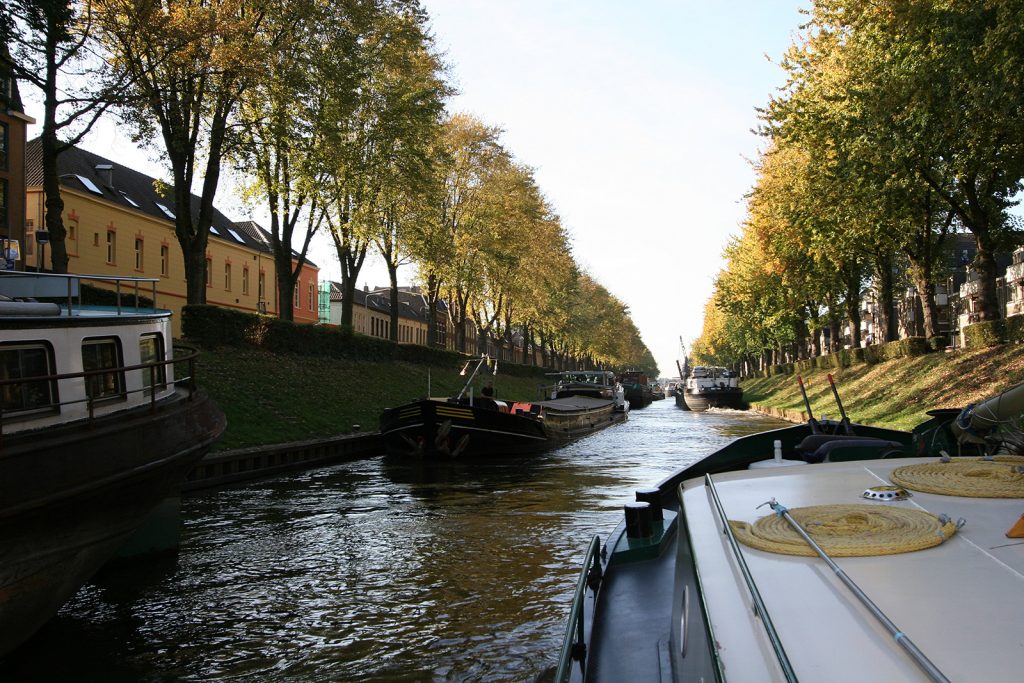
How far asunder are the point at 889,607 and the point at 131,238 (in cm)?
4996

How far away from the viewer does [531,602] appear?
8.49 m

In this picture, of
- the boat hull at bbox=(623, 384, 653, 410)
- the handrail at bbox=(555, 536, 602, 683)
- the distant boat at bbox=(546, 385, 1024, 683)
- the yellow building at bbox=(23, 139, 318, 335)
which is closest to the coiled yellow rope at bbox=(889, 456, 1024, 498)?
the distant boat at bbox=(546, 385, 1024, 683)

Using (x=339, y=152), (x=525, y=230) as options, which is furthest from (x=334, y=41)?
(x=525, y=230)

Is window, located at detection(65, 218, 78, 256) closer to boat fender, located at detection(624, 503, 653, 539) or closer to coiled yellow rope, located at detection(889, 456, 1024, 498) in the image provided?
boat fender, located at detection(624, 503, 653, 539)

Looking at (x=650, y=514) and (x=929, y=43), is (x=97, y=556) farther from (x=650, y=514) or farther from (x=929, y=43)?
(x=929, y=43)

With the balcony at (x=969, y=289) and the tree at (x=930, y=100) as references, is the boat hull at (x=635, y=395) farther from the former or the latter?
the tree at (x=930, y=100)

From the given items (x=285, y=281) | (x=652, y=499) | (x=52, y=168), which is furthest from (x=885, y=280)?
(x=652, y=499)

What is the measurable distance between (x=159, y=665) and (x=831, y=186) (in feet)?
82.8

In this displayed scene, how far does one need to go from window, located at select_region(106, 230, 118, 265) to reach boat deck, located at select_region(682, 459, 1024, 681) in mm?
46843

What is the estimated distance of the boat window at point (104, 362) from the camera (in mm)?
9289

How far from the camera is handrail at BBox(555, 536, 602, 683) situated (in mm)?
3688

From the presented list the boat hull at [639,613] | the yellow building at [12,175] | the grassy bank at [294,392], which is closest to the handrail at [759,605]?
the boat hull at [639,613]

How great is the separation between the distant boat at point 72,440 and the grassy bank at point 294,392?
27.3 feet

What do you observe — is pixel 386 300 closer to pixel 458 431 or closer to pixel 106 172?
pixel 106 172
